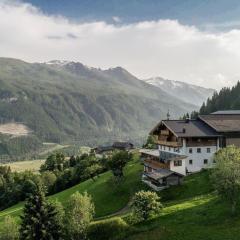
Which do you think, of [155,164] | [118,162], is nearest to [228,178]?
[155,164]

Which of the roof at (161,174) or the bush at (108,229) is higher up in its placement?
the roof at (161,174)

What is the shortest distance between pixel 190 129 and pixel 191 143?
3.90 meters

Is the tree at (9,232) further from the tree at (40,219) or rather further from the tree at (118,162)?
the tree at (118,162)

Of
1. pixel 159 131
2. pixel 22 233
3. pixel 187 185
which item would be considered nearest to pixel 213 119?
pixel 159 131

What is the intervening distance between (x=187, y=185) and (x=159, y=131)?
23789mm

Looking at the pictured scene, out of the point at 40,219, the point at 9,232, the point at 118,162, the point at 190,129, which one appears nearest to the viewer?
the point at 40,219

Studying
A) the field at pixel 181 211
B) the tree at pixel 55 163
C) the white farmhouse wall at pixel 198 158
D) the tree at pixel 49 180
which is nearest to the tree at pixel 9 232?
the field at pixel 181 211

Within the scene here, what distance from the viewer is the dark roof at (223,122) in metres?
93.5

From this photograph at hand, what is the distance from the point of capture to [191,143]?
91.5 m

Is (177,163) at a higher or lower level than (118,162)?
higher

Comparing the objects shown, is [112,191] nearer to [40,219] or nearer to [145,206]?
[145,206]

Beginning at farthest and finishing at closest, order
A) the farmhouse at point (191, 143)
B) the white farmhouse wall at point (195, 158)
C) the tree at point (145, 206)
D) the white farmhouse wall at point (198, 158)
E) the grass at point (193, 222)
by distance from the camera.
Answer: the white farmhouse wall at point (198, 158)
the white farmhouse wall at point (195, 158)
the farmhouse at point (191, 143)
the tree at point (145, 206)
the grass at point (193, 222)

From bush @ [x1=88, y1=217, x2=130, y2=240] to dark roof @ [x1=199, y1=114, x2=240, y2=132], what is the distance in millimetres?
38669

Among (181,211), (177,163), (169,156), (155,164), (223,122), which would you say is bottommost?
(181,211)
